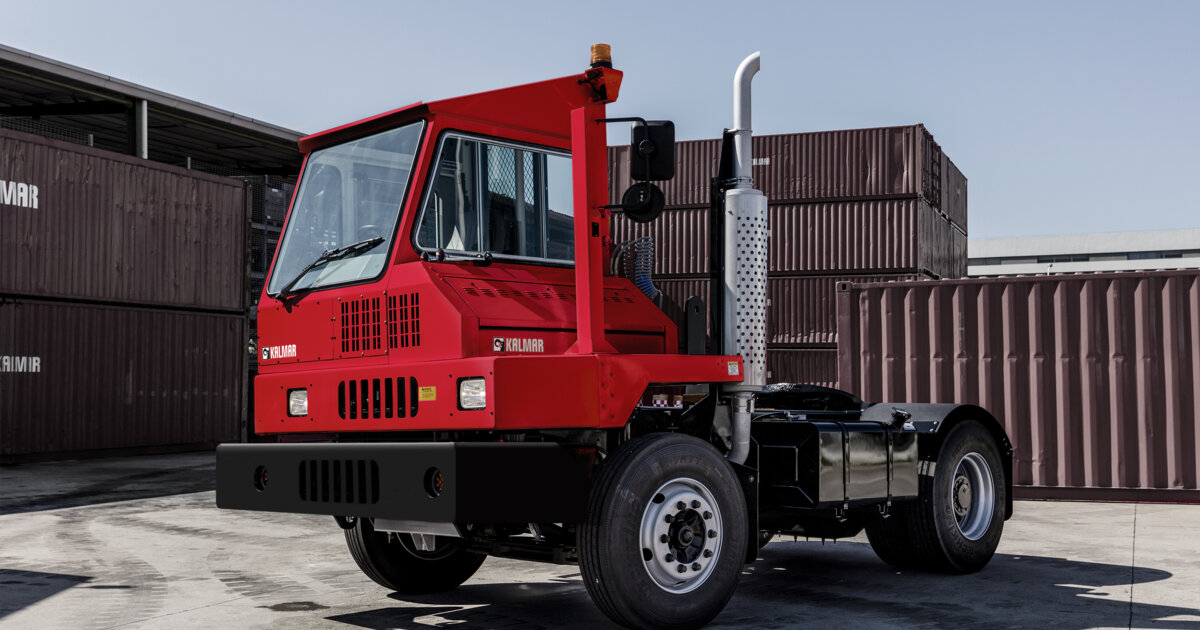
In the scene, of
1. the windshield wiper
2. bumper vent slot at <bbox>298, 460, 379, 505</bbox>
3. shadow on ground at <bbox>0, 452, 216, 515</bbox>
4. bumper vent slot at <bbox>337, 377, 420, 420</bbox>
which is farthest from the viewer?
shadow on ground at <bbox>0, 452, 216, 515</bbox>

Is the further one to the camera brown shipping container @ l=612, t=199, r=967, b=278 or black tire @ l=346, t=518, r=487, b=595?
brown shipping container @ l=612, t=199, r=967, b=278

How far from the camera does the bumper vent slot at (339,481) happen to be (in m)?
5.50

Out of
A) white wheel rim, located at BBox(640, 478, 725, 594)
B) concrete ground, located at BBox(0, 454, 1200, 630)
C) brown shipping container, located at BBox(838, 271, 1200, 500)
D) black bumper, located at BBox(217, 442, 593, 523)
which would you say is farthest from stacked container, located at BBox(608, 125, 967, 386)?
black bumper, located at BBox(217, 442, 593, 523)

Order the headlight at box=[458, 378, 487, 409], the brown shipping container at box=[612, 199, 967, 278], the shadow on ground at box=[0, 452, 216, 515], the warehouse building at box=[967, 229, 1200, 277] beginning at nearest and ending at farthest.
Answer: the headlight at box=[458, 378, 487, 409]
the shadow on ground at box=[0, 452, 216, 515]
the brown shipping container at box=[612, 199, 967, 278]
the warehouse building at box=[967, 229, 1200, 277]

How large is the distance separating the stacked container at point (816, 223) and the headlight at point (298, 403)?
13881 mm

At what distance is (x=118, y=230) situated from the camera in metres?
21.1

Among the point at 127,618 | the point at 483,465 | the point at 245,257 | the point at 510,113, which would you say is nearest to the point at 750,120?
the point at 510,113

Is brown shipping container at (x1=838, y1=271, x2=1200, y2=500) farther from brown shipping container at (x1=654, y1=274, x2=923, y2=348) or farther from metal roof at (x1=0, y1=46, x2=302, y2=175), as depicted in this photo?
metal roof at (x1=0, y1=46, x2=302, y2=175)

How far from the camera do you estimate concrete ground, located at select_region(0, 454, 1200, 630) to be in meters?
6.29

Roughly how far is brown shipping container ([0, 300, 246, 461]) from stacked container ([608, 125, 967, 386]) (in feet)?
29.2

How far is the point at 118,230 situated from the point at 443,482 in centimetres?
1805

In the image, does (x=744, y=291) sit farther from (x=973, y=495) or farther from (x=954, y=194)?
(x=954, y=194)

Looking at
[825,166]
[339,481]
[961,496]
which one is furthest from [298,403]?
[825,166]

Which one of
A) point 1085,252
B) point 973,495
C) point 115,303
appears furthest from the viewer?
point 1085,252
